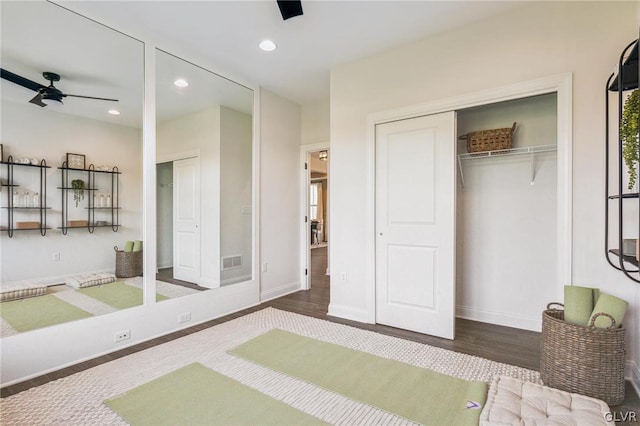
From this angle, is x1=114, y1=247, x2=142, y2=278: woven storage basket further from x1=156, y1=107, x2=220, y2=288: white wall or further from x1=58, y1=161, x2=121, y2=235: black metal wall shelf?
x1=156, y1=107, x2=220, y2=288: white wall

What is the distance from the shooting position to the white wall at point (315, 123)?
15.3ft

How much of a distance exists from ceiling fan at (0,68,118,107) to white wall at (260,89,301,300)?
2123 millimetres

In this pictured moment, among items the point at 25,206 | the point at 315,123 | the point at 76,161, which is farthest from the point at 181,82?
the point at 315,123

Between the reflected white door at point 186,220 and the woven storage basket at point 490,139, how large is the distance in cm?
289

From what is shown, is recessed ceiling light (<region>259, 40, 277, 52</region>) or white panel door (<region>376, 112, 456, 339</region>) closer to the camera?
white panel door (<region>376, 112, 456, 339</region>)

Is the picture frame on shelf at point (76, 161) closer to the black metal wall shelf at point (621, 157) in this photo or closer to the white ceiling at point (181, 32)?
the white ceiling at point (181, 32)

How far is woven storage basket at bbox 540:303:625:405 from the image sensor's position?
1884 millimetres

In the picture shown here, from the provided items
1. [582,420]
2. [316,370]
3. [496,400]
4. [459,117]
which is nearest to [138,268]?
[316,370]

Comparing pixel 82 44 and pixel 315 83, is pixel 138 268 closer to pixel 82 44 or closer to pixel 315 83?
pixel 82 44

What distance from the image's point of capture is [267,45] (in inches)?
123

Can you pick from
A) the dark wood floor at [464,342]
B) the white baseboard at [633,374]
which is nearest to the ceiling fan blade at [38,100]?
the dark wood floor at [464,342]

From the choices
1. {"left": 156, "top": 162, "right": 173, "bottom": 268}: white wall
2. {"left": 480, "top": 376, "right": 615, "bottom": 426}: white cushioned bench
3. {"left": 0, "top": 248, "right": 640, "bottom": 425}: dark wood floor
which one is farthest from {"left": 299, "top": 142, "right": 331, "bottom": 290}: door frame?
{"left": 480, "top": 376, "right": 615, "bottom": 426}: white cushioned bench

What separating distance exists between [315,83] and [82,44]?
95.0 inches

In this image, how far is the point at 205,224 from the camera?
3576 mm
